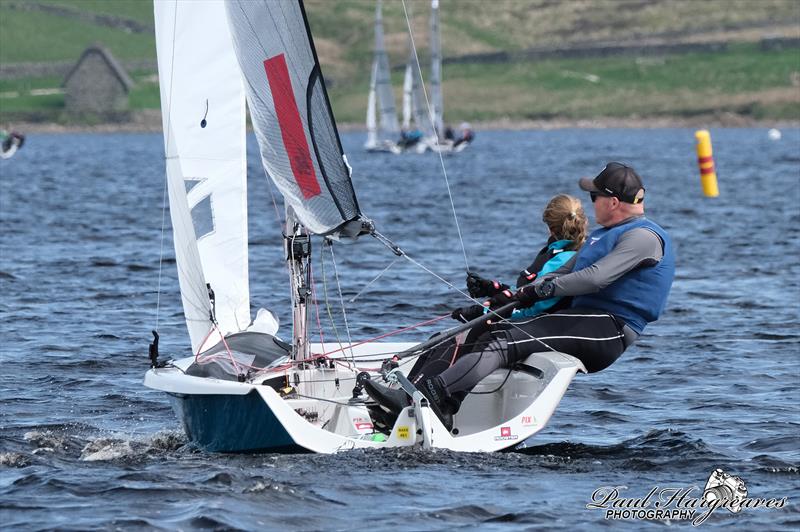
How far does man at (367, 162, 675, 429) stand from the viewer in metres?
8.74

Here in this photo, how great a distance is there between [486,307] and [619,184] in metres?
1.17

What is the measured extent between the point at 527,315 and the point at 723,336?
5357 millimetres

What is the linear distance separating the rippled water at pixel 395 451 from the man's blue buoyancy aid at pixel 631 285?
3.16 feet

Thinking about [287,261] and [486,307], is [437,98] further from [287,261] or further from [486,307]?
[486,307]

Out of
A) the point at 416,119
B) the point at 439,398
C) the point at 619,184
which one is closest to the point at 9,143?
the point at 416,119

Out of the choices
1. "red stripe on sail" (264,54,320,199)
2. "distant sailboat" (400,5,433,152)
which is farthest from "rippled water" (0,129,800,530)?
"distant sailboat" (400,5,433,152)

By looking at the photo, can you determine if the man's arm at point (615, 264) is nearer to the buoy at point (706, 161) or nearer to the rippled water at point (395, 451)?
the rippled water at point (395, 451)

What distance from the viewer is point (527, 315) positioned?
9.32 metres

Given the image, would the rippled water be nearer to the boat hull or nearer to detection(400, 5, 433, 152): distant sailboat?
the boat hull

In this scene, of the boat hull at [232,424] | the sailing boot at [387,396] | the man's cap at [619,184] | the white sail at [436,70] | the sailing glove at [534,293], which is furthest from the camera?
the white sail at [436,70]

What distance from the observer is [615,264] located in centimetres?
880

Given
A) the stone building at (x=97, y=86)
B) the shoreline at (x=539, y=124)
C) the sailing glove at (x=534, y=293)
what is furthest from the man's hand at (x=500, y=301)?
the stone building at (x=97, y=86)

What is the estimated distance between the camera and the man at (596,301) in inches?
344

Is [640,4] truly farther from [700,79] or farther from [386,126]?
[386,126]
